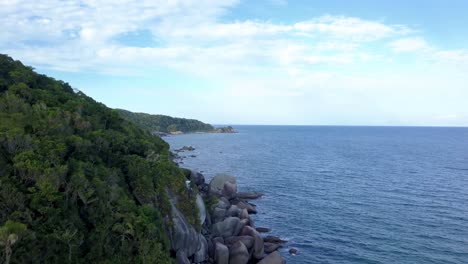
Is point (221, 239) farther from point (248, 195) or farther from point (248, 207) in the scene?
point (248, 195)

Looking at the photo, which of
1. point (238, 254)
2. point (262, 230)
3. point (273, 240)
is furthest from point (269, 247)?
point (262, 230)

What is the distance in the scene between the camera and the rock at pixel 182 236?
3042 cm

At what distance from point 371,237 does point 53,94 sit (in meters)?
39.4

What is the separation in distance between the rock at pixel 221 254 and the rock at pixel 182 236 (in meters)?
2.29

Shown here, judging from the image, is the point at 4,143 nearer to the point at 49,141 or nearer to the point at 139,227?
the point at 49,141

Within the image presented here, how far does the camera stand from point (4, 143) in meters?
25.0

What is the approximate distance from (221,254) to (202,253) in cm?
188

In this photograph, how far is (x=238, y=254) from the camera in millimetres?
34438

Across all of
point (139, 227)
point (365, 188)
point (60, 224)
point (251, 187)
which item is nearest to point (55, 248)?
point (60, 224)

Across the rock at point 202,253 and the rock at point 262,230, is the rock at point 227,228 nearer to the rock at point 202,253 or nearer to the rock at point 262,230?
the rock at point 202,253

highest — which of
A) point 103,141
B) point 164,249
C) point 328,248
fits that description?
point 103,141

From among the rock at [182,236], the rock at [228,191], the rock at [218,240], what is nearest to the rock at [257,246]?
the rock at [218,240]

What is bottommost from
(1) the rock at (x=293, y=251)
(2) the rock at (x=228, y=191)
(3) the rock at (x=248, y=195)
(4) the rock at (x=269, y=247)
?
(1) the rock at (x=293, y=251)

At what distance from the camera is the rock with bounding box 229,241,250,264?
34250 mm
